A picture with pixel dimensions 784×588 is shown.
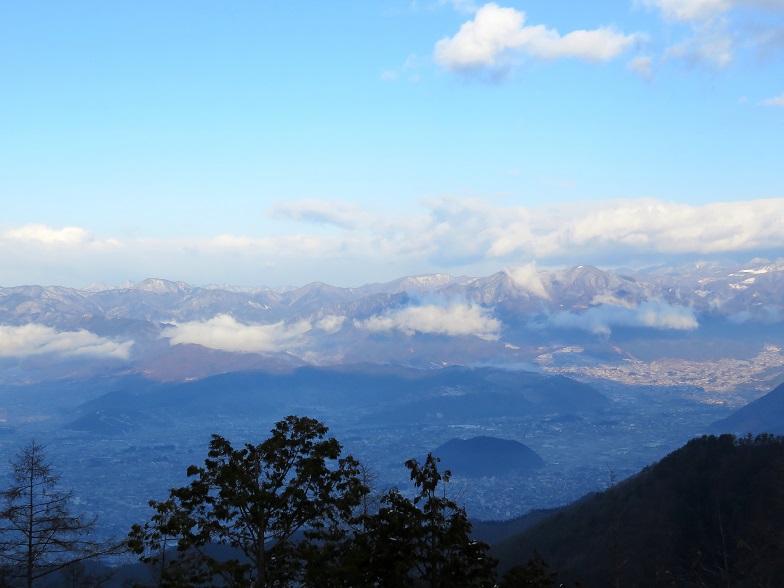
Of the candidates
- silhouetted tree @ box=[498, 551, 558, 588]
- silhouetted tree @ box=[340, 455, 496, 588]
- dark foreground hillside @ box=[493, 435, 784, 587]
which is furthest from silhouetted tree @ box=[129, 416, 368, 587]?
dark foreground hillside @ box=[493, 435, 784, 587]

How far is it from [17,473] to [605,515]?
5617cm

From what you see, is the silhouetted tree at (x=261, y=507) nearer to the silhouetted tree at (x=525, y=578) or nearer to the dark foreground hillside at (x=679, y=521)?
the silhouetted tree at (x=525, y=578)

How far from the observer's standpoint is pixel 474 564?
52.0ft

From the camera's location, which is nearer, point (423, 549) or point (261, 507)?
point (423, 549)

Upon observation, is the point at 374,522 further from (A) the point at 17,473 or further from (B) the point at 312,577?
(A) the point at 17,473

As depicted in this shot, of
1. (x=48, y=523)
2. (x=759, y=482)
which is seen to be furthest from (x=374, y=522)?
(x=759, y=482)

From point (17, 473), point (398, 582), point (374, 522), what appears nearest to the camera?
point (398, 582)

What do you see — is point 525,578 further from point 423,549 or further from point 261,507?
point 261,507

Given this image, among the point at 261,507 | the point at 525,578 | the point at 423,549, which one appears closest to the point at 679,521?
the point at 525,578

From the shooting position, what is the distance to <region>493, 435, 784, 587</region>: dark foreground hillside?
50656 mm

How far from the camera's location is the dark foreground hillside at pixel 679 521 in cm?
5066

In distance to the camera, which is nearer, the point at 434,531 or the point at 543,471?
the point at 434,531

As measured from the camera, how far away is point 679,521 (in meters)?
58.3

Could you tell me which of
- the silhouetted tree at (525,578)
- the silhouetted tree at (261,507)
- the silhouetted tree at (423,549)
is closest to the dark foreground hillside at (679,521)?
the silhouetted tree at (525,578)
